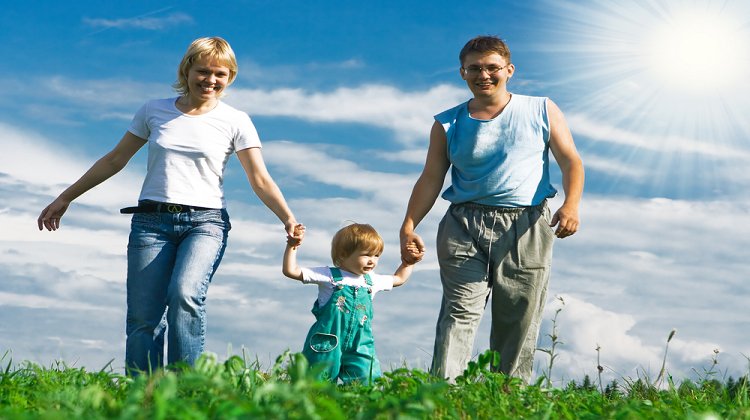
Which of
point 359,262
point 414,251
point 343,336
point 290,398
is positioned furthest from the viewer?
point 359,262

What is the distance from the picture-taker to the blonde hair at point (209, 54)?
6.16m

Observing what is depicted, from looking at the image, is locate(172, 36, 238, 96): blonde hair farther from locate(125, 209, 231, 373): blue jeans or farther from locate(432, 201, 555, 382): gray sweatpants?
locate(432, 201, 555, 382): gray sweatpants

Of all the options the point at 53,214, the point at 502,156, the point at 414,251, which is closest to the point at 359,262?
the point at 414,251

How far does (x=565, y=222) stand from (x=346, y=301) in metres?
1.78

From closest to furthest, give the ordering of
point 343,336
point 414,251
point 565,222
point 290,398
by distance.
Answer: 1. point 290,398
2. point 565,222
3. point 414,251
4. point 343,336

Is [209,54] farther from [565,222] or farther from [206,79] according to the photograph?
[565,222]

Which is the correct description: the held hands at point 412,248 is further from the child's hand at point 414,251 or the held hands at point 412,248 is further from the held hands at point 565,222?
the held hands at point 565,222

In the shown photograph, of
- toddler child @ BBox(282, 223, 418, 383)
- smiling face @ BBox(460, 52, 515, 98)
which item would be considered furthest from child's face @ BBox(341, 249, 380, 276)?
smiling face @ BBox(460, 52, 515, 98)

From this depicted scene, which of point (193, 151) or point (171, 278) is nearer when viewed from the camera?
point (171, 278)

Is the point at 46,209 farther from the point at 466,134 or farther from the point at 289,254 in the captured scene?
the point at 466,134

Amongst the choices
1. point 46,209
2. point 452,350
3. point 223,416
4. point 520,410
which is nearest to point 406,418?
point 223,416

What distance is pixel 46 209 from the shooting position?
696 cm

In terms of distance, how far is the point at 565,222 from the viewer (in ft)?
19.6

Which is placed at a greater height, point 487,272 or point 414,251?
point 414,251
